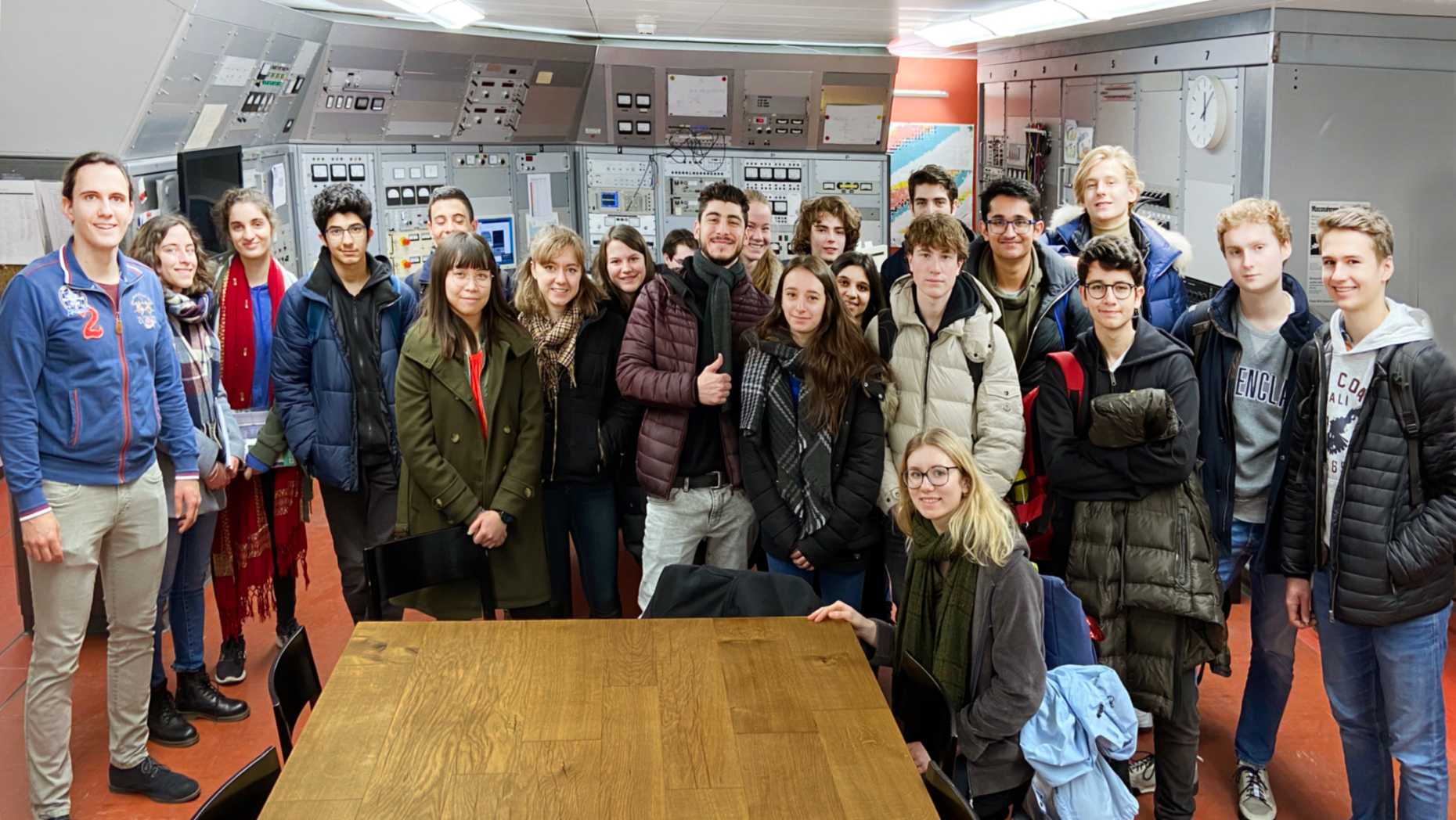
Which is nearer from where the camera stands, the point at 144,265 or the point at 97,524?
the point at 97,524

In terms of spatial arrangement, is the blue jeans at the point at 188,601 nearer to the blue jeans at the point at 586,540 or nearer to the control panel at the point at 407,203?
the blue jeans at the point at 586,540

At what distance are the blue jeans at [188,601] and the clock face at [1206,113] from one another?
4678 mm

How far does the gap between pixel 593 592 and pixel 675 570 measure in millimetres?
1248

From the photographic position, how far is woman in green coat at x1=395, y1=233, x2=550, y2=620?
422cm

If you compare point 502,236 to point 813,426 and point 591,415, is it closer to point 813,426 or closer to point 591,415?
point 591,415

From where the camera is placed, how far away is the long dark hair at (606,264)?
4676 mm

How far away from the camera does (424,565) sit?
12.5ft

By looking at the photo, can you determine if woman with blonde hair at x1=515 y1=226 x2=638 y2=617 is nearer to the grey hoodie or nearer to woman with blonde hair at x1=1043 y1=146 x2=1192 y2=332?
woman with blonde hair at x1=1043 y1=146 x2=1192 y2=332

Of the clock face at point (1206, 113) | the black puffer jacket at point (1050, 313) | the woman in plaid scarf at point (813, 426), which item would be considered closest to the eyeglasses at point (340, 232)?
the woman in plaid scarf at point (813, 426)

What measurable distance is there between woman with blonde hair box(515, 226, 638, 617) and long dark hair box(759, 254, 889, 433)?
77 centimetres

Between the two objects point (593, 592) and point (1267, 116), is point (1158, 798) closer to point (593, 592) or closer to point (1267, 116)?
point (593, 592)

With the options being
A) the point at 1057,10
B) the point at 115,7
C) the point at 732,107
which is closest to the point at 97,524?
the point at 115,7

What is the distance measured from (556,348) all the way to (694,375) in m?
0.55

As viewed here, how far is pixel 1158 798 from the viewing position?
3.75 m
